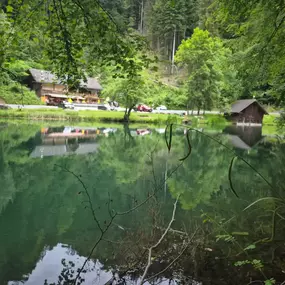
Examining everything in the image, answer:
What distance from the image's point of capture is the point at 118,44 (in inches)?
149

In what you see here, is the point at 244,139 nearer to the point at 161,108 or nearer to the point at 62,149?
the point at 62,149

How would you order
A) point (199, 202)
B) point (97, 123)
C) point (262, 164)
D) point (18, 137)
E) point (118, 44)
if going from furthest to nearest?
1. point (97, 123)
2. point (18, 137)
3. point (262, 164)
4. point (199, 202)
5. point (118, 44)

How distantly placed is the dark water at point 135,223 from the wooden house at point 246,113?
37007 mm

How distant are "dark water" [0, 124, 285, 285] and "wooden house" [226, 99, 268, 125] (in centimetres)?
3701

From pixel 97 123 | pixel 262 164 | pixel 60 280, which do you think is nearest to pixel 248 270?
pixel 60 280

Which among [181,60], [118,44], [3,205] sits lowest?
[3,205]

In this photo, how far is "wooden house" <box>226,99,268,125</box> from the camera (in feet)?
170

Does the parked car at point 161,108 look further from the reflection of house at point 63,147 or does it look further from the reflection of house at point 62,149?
the reflection of house at point 62,149

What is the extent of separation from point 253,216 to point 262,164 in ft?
32.4

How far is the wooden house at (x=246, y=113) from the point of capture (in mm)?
51822

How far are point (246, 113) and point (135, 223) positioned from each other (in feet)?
161

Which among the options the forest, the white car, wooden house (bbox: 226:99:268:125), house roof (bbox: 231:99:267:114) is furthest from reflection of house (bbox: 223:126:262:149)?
the white car

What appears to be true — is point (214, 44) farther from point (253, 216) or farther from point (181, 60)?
point (253, 216)

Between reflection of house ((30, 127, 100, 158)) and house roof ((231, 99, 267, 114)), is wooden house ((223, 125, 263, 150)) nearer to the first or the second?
reflection of house ((30, 127, 100, 158))
